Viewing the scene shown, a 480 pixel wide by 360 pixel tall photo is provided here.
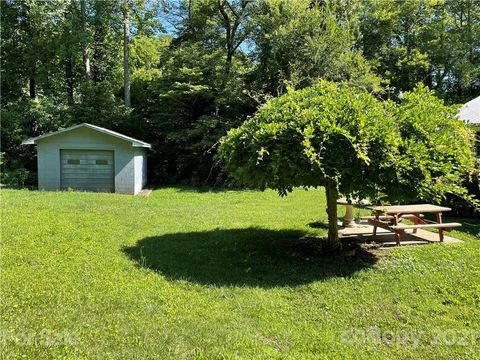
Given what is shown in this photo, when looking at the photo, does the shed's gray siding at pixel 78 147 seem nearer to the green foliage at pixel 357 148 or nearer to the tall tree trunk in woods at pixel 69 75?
the tall tree trunk in woods at pixel 69 75

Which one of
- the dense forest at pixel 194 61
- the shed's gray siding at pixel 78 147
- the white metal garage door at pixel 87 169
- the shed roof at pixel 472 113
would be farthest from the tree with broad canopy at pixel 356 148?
the white metal garage door at pixel 87 169

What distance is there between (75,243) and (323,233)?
14.5 ft

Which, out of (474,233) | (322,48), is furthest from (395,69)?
(474,233)

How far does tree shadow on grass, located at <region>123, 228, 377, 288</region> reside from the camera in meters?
4.86

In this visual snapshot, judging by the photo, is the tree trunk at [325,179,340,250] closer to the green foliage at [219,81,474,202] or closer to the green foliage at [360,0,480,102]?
the green foliage at [219,81,474,202]

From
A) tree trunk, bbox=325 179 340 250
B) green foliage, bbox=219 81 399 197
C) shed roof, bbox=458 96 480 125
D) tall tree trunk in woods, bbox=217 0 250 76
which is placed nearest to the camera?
green foliage, bbox=219 81 399 197

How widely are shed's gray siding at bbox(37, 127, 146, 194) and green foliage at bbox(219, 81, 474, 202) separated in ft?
33.3

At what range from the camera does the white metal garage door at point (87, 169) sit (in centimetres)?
1485

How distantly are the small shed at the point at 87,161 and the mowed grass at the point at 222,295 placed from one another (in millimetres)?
7269

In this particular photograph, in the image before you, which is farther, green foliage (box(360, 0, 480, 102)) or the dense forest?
green foliage (box(360, 0, 480, 102))

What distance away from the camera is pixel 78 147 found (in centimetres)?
1478

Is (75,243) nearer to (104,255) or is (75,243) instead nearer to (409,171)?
(104,255)

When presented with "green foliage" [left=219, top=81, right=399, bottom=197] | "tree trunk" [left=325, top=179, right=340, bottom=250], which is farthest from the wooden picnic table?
"green foliage" [left=219, top=81, right=399, bottom=197]

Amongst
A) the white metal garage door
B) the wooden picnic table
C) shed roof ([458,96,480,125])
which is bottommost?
the wooden picnic table
